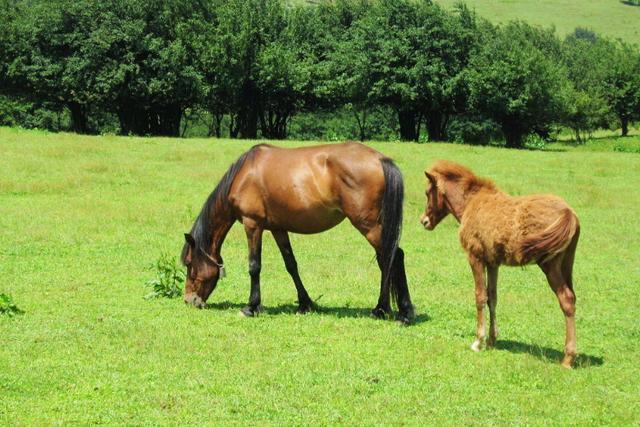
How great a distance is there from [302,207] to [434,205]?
7.67 feet

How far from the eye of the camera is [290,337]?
10.8 m

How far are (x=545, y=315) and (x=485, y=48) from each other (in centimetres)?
4418

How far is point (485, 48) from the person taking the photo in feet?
178

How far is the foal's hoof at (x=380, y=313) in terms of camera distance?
39.3 ft

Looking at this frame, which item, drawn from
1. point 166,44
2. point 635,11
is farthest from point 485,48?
point 635,11

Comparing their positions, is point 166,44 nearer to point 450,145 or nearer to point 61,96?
point 61,96

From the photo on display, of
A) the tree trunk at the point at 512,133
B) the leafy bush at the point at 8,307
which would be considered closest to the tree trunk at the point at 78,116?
the tree trunk at the point at 512,133

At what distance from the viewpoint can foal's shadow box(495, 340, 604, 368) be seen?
963cm

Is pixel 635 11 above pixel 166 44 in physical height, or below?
above

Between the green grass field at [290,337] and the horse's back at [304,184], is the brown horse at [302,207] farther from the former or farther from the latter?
the green grass field at [290,337]

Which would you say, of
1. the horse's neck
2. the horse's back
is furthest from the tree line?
the horse's back

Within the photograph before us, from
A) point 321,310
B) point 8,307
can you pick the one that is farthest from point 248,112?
point 8,307

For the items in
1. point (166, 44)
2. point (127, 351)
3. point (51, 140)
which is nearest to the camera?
point (127, 351)

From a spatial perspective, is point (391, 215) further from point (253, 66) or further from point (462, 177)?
point (253, 66)
